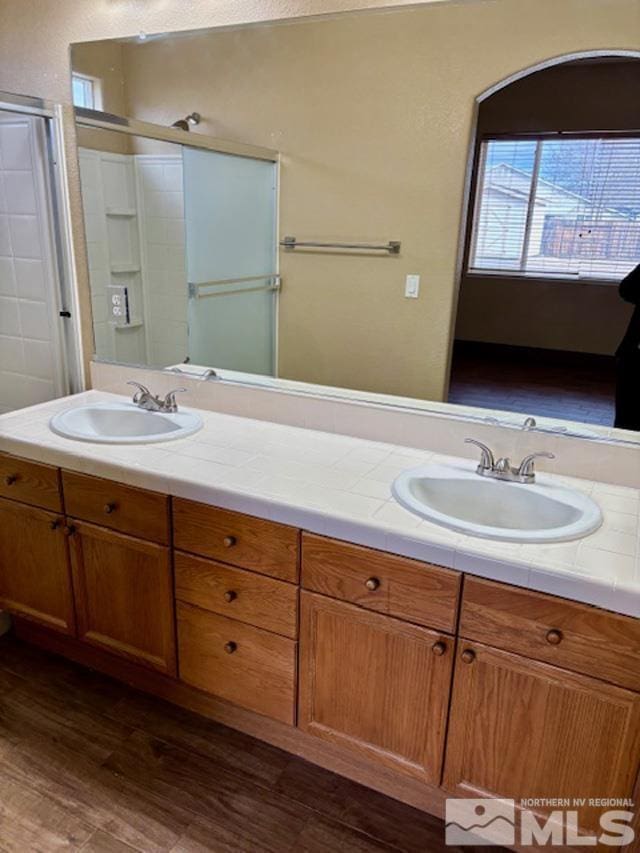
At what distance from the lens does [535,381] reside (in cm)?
167

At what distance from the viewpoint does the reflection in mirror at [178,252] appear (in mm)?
1974

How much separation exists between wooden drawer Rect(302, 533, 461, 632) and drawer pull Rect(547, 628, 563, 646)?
20cm

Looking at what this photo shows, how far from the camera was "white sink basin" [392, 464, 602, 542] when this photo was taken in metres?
1.47

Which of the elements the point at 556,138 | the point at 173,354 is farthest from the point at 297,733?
the point at 556,138

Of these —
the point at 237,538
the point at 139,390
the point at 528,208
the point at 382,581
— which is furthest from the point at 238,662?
the point at 528,208

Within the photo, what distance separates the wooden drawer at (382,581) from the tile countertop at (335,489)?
30 millimetres

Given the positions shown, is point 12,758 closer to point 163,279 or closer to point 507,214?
point 163,279

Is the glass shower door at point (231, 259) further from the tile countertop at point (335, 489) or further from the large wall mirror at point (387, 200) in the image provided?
the tile countertop at point (335, 489)

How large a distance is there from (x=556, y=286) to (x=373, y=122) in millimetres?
690

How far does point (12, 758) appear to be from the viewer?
176 cm

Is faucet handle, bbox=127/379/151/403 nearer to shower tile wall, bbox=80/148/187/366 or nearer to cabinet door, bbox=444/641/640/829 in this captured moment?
shower tile wall, bbox=80/148/187/366

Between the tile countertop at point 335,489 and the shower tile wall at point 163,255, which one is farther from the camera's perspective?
the shower tile wall at point 163,255

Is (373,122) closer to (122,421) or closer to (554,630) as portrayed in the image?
(122,421)

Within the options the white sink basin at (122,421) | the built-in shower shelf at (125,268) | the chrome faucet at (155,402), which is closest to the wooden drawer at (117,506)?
the white sink basin at (122,421)
